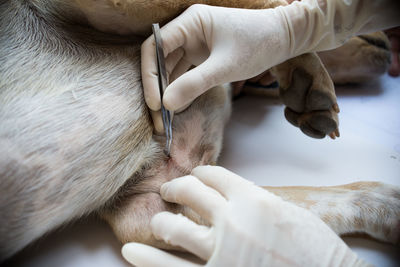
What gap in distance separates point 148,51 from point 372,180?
83 centimetres

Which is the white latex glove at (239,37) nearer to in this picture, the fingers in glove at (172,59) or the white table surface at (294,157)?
the fingers in glove at (172,59)

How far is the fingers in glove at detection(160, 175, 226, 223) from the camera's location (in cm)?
73

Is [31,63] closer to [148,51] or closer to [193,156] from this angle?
[148,51]

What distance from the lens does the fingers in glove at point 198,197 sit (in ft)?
2.39

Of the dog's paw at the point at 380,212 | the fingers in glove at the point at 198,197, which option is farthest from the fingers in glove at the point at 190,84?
the dog's paw at the point at 380,212

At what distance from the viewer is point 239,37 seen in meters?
0.97

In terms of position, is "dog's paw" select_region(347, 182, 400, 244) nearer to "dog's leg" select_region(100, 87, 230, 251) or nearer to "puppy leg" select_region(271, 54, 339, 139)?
"puppy leg" select_region(271, 54, 339, 139)

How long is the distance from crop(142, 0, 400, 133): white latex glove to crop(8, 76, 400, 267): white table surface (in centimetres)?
34

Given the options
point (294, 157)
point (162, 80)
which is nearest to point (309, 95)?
point (294, 157)

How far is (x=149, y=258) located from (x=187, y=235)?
0.11 metres

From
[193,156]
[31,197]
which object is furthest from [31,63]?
[193,156]

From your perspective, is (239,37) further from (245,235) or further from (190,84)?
(245,235)

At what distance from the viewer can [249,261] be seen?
0.68 meters

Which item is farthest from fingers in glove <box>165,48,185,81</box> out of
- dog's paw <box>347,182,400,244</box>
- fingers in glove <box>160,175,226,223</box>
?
dog's paw <box>347,182,400,244</box>
